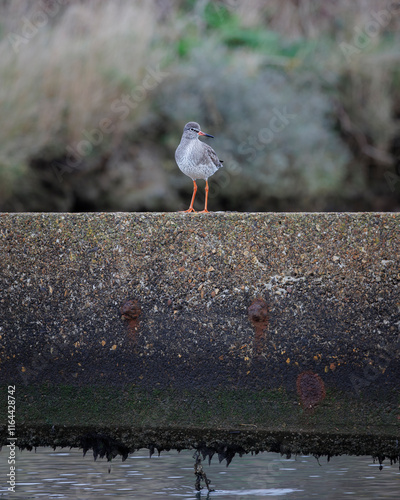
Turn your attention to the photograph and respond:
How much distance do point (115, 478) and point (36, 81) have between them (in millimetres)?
7300

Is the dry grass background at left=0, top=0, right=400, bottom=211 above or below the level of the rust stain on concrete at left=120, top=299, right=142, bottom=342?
above

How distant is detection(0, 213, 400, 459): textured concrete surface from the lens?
353 cm

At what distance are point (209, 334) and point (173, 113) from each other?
300 inches

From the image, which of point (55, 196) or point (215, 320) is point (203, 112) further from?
point (215, 320)

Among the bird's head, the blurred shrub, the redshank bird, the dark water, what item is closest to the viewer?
the dark water

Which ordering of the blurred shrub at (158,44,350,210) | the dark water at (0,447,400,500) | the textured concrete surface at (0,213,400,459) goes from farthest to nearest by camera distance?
the blurred shrub at (158,44,350,210) → the dark water at (0,447,400,500) → the textured concrete surface at (0,213,400,459)

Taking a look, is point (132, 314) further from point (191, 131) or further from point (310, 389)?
point (191, 131)

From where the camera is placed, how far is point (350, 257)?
3566mm

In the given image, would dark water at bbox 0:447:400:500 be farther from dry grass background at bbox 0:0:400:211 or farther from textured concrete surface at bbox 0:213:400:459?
dry grass background at bbox 0:0:400:211

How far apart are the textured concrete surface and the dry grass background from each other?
630 cm

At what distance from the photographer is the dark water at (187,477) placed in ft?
12.6

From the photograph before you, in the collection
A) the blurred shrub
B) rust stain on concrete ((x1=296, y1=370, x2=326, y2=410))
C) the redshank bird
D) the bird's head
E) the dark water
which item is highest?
the blurred shrub

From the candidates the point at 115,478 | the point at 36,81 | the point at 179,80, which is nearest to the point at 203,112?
the point at 179,80

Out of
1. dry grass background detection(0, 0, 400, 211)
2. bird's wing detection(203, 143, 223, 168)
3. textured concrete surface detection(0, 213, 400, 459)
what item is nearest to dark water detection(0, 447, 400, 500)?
textured concrete surface detection(0, 213, 400, 459)
